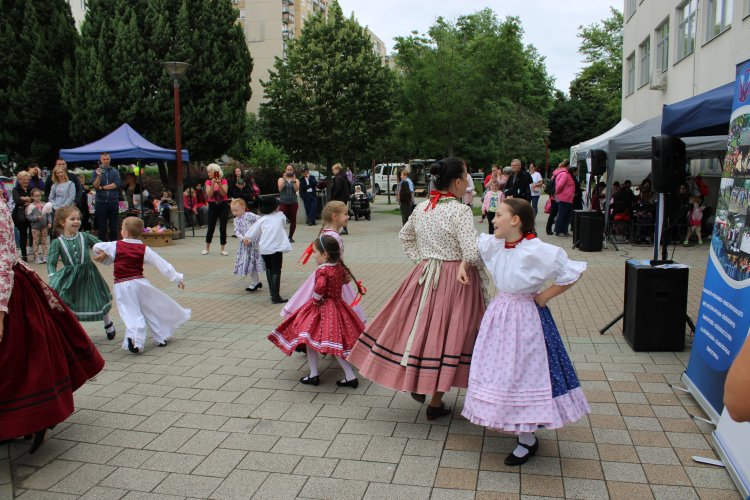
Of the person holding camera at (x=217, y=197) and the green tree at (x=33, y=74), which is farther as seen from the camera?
the green tree at (x=33, y=74)

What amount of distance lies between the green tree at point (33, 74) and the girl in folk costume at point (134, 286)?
52.5 feet

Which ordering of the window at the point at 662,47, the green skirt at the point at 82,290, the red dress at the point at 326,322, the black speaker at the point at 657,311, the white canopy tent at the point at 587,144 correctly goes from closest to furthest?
the red dress at the point at 326,322 < the black speaker at the point at 657,311 < the green skirt at the point at 82,290 < the white canopy tent at the point at 587,144 < the window at the point at 662,47

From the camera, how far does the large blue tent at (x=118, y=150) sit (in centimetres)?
1487

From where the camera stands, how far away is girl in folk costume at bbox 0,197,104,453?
11.5 feet

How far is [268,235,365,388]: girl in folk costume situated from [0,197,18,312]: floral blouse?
2.11 meters

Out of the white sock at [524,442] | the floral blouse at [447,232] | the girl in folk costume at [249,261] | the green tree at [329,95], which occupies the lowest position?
the white sock at [524,442]

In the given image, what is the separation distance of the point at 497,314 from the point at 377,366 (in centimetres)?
100

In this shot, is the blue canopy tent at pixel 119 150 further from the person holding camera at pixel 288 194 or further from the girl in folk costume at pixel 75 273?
the girl in folk costume at pixel 75 273

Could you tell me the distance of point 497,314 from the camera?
11.9ft

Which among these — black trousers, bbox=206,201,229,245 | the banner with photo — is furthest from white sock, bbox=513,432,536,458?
black trousers, bbox=206,201,229,245

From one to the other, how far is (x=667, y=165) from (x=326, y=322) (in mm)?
3770

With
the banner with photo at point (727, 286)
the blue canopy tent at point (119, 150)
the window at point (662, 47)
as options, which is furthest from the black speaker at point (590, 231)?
the window at point (662, 47)

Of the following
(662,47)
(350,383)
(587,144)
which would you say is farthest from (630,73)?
(350,383)

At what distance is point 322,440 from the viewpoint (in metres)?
4.02
